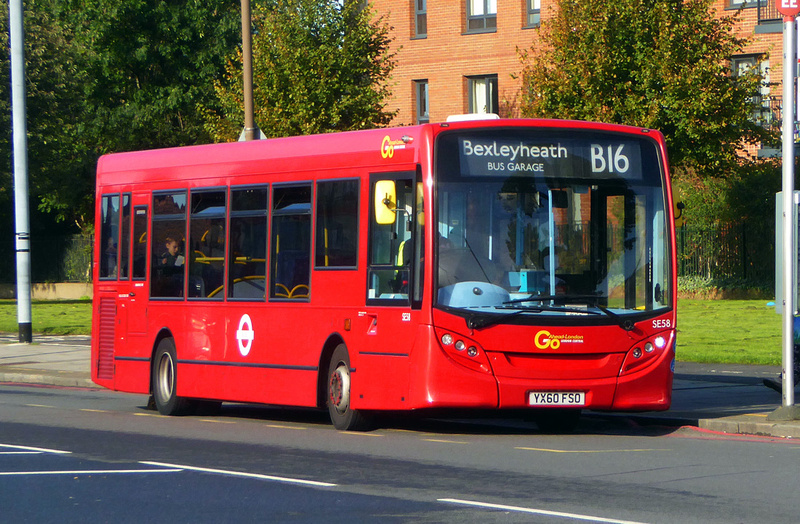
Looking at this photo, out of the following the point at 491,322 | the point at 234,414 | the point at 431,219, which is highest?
the point at 431,219

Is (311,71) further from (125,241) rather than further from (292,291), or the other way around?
(292,291)

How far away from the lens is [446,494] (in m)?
8.84

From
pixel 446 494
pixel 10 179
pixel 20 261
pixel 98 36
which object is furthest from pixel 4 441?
pixel 98 36

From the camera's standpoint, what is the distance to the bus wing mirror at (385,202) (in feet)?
41.2

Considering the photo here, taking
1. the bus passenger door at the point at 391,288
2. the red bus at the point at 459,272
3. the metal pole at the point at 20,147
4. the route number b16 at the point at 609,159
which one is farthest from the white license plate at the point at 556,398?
the metal pole at the point at 20,147

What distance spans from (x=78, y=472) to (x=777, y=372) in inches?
421

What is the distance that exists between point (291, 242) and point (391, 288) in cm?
168

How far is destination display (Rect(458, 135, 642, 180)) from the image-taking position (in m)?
12.4

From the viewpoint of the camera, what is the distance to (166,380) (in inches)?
623

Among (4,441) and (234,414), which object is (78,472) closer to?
(4,441)

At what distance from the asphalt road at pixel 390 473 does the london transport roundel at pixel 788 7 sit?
390 cm

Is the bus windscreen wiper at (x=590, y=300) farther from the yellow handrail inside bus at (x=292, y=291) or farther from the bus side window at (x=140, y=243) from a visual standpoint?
the bus side window at (x=140, y=243)

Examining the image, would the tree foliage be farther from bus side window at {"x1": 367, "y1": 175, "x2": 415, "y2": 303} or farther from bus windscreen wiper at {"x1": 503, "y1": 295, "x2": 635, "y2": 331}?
bus windscreen wiper at {"x1": 503, "y1": 295, "x2": 635, "y2": 331}

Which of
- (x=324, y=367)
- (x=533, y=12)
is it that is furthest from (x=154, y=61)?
(x=324, y=367)
